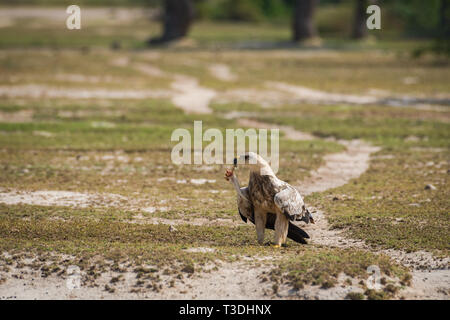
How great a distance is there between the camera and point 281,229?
866 cm

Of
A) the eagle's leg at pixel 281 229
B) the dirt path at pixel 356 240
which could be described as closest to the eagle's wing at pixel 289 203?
the eagle's leg at pixel 281 229

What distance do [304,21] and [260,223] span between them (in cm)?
3786

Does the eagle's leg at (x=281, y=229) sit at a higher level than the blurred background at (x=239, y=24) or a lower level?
lower

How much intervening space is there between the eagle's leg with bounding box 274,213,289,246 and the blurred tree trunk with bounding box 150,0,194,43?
120 ft

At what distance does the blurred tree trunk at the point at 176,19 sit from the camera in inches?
1721

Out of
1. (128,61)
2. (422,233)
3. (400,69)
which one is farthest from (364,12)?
(422,233)

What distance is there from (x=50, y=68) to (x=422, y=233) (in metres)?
25.4

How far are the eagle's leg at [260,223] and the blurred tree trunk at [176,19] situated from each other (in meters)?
36.5

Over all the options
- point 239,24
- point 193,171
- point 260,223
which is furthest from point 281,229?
point 239,24

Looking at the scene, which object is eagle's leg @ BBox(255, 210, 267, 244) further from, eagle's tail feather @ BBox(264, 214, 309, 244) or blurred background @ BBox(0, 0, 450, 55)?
blurred background @ BBox(0, 0, 450, 55)

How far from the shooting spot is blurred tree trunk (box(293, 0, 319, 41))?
1770 inches

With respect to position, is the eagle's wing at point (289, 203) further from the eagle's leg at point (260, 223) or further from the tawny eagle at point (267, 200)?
the eagle's leg at point (260, 223)

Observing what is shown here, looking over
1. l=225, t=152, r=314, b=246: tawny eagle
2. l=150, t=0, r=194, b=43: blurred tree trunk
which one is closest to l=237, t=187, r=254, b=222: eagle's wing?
l=225, t=152, r=314, b=246: tawny eagle

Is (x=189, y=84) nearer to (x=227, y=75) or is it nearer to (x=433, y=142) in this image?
(x=227, y=75)
